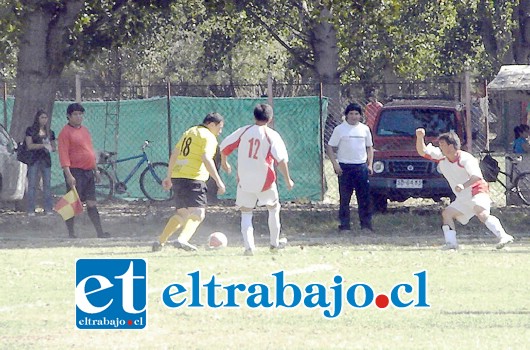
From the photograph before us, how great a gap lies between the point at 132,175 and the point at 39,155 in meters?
3.77

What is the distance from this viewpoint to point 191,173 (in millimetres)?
15328

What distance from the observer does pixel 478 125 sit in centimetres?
2306

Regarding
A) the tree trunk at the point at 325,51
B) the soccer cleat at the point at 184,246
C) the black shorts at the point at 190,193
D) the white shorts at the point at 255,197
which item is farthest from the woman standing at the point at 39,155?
the tree trunk at the point at 325,51

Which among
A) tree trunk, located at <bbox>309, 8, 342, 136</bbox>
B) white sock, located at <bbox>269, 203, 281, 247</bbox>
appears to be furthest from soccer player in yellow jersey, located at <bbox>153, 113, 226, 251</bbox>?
tree trunk, located at <bbox>309, 8, 342, 136</bbox>

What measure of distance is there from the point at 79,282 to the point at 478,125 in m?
14.6

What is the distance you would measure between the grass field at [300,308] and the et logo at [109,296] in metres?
0.11

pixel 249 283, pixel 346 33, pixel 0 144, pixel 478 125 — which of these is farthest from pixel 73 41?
pixel 249 283

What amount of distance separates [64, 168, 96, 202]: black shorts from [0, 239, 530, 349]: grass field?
223cm

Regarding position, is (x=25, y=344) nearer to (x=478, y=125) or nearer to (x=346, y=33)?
(x=478, y=125)

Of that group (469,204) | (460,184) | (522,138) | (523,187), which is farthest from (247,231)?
(522,138)

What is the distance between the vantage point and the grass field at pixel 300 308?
30.2 feet

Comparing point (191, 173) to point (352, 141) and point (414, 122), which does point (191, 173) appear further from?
point (414, 122)

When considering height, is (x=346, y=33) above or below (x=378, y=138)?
above

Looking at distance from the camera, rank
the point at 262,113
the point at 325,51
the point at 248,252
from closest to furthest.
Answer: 1. the point at 262,113
2. the point at 248,252
3. the point at 325,51
